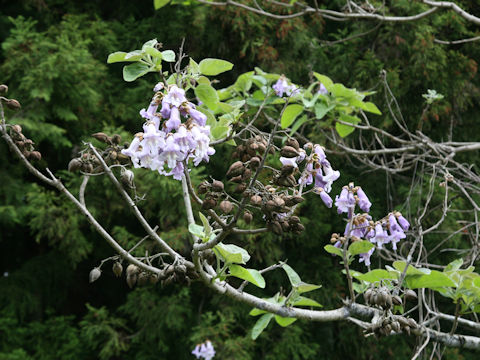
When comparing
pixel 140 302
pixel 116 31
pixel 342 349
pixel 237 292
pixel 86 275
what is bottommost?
pixel 86 275

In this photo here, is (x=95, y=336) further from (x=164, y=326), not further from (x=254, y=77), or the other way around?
(x=254, y=77)

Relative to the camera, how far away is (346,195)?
1.52m

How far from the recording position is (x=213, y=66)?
1.37m

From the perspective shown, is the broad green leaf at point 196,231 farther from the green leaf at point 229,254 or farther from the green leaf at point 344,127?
the green leaf at point 344,127

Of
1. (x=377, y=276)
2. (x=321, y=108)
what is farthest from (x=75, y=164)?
(x=321, y=108)

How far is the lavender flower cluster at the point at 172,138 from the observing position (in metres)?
1.08

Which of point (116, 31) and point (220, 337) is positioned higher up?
point (116, 31)

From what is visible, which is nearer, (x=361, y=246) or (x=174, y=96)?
(x=174, y=96)

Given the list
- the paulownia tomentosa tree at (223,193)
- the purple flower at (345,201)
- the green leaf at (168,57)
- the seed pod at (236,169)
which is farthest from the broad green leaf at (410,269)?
the green leaf at (168,57)

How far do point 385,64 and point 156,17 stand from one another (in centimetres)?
193

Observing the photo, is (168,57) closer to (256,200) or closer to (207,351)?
(256,200)

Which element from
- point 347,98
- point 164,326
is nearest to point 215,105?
point 347,98

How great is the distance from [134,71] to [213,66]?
0.20 meters

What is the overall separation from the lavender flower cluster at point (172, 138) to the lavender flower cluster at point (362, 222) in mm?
501
